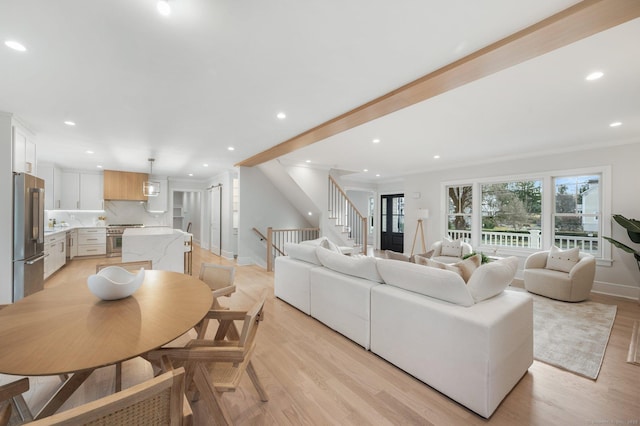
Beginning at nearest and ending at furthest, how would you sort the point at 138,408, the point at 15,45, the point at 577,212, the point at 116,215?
1. the point at 138,408
2. the point at 15,45
3. the point at 577,212
4. the point at 116,215

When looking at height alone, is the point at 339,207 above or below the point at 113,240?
above

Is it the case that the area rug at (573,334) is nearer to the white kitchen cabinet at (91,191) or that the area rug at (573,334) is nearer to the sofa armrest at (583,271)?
the sofa armrest at (583,271)

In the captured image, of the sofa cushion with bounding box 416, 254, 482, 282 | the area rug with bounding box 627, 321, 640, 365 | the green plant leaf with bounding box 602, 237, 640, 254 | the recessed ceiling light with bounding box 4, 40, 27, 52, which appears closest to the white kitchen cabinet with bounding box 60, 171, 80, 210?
the recessed ceiling light with bounding box 4, 40, 27, 52

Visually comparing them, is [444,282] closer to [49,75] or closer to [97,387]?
[97,387]

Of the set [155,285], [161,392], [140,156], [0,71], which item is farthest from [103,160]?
[161,392]

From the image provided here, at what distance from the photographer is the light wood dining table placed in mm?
1047

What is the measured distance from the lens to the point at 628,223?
12.7 ft

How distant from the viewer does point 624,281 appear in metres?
4.19

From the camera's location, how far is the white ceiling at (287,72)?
159 centimetres

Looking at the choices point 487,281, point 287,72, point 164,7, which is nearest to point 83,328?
point 164,7

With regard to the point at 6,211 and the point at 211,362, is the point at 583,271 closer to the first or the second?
the point at 211,362

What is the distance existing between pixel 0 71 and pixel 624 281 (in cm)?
823

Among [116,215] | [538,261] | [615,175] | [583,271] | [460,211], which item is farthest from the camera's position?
[116,215]

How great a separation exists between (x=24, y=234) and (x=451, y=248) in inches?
266
